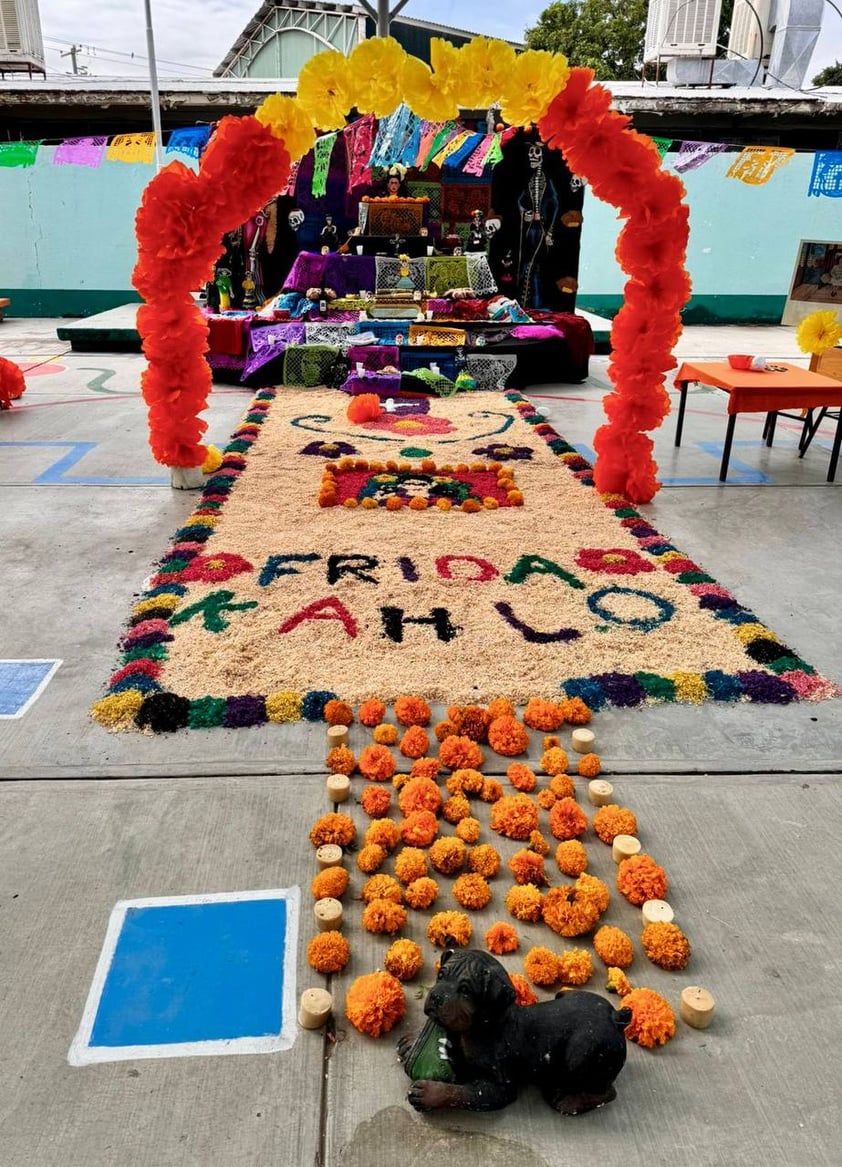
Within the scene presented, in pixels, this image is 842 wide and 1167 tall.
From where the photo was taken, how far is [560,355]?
9.27 meters

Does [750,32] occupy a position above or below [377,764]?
above

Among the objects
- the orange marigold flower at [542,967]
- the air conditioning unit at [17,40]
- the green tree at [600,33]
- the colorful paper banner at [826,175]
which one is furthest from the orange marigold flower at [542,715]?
the green tree at [600,33]

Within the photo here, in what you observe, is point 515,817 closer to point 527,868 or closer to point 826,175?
point 527,868

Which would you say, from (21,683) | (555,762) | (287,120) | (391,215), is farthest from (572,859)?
(391,215)

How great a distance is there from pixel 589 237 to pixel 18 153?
32.2ft

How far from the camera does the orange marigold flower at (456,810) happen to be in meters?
2.51

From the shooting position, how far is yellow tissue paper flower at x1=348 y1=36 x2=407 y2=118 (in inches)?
180

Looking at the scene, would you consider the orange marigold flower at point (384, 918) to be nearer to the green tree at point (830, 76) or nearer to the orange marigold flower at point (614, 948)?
the orange marigold flower at point (614, 948)

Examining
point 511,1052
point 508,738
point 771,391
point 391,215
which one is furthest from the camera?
point 391,215

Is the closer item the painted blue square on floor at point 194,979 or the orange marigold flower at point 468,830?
the painted blue square on floor at point 194,979

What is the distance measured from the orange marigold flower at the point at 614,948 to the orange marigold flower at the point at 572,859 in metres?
0.25

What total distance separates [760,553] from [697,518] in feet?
2.01

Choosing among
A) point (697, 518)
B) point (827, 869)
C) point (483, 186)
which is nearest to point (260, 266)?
point (483, 186)

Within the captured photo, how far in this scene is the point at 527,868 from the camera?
2273 millimetres
